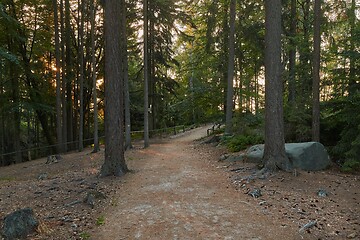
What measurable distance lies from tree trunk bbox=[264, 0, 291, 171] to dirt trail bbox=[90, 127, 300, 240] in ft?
5.29

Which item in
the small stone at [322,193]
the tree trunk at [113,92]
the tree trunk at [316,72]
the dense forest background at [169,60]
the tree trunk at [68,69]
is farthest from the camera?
the tree trunk at [68,69]

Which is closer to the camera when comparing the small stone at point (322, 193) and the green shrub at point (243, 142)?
the small stone at point (322, 193)

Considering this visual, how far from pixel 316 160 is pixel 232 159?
292 centimetres

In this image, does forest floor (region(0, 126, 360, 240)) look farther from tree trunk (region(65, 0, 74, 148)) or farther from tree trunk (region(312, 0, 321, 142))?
tree trunk (region(65, 0, 74, 148))

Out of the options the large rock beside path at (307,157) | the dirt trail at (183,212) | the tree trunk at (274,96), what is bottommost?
the dirt trail at (183,212)

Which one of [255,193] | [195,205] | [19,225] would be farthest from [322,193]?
[19,225]

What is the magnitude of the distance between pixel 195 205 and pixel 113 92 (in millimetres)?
4672

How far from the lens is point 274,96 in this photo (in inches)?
327

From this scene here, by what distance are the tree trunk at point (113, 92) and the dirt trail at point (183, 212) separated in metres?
0.75

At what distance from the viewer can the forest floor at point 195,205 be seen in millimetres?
4945

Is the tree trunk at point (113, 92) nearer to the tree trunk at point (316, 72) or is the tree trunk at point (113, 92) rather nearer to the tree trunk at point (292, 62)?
the tree trunk at point (316, 72)

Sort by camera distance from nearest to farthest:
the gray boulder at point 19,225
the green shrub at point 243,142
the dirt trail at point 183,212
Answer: the gray boulder at point 19,225 < the dirt trail at point 183,212 < the green shrub at point 243,142

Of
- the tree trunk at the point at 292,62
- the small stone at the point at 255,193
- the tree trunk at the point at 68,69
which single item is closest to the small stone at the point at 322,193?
the small stone at the point at 255,193

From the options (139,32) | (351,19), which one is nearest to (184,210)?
(351,19)
